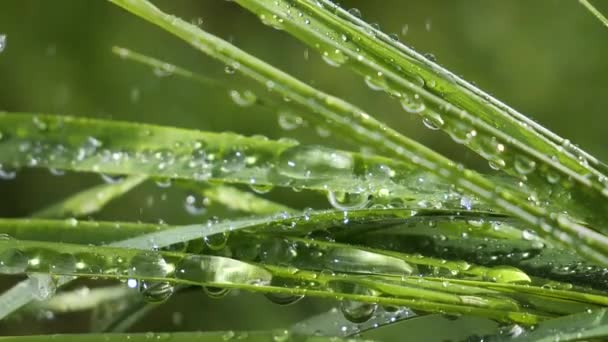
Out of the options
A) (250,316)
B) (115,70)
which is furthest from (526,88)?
(115,70)

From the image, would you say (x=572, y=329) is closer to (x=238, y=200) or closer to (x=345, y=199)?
(x=345, y=199)

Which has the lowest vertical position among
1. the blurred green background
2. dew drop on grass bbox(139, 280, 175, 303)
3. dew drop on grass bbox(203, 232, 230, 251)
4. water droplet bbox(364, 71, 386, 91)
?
dew drop on grass bbox(139, 280, 175, 303)

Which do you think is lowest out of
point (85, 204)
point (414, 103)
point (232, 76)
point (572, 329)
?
point (572, 329)

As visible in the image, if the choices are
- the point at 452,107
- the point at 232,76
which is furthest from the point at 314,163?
the point at 232,76

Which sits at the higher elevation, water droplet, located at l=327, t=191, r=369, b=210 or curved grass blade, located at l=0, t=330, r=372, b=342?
water droplet, located at l=327, t=191, r=369, b=210

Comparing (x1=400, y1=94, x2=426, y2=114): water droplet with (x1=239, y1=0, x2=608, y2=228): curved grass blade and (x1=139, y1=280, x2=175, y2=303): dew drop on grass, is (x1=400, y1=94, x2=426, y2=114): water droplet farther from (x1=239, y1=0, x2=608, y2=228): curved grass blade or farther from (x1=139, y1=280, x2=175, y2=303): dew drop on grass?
(x1=139, y1=280, x2=175, y2=303): dew drop on grass

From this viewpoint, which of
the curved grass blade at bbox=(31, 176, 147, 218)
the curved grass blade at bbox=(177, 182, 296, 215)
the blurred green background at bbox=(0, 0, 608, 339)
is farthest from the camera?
the blurred green background at bbox=(0, 0, 608, 339)

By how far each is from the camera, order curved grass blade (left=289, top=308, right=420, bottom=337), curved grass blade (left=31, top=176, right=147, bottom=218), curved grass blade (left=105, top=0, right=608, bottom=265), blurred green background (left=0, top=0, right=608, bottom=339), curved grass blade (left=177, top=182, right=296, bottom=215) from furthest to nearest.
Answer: blurred green background (left=0, top=0, right=608, bottom=339)
curved grass blade (left=31, top=176, right=147, bottom=218)
curved grass blade (left=177, top=182, right=296, bottom=215)
curved grass blade (left=289, top=308, right=420, bottom=337)
curved grass blade (left=105, top=0, right=608, bottom=265)

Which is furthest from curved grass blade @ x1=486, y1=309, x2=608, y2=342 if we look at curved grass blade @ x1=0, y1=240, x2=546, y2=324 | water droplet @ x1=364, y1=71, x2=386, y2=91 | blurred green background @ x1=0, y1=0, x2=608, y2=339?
blurred green background @ x1=0, y1=0, x2=608, y2=339
